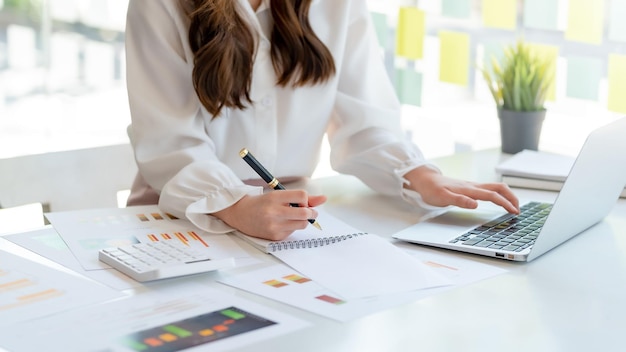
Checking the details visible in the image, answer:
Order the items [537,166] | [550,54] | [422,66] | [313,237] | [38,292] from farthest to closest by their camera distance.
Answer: [422,66]
[550,54]
[537,166]
[313,237]
[38,292]

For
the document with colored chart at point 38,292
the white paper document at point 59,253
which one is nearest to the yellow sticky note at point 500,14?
the white paper document at point 59,253

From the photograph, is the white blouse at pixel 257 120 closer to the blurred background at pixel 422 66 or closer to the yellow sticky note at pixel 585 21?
the blurred background at pixel 422 66

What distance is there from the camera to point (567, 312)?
1083mm

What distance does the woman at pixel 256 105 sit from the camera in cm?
153

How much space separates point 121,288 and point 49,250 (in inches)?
7.8

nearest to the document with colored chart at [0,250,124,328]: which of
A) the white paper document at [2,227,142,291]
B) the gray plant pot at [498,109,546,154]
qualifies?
the white paper document at [2,227,142,291]

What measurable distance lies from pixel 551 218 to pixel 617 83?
103 cm

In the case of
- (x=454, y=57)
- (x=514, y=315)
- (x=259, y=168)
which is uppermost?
(x=454, y=57)

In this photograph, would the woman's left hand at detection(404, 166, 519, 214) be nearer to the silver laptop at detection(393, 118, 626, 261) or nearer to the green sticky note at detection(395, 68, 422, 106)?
the silver laptop at detection(393, 118, 626, 261)

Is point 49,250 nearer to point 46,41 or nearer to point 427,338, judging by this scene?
point 427,338

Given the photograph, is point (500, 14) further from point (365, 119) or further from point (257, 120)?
point (257, 120)

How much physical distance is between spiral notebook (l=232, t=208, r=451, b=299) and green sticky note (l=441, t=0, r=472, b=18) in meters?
1.39

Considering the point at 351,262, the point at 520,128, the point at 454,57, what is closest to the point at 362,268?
the point at 351,262

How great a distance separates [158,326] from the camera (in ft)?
3.24
